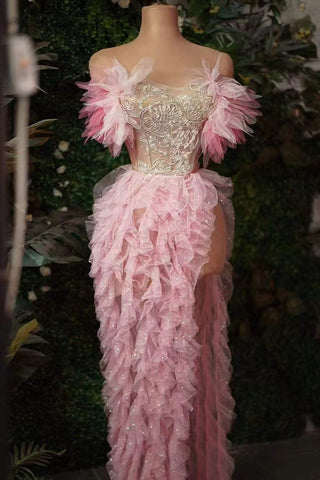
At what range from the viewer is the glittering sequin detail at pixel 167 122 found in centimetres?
201

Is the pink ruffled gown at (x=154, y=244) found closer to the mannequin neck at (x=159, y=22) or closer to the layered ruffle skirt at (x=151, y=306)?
the layered ruffle skirt at (x=151, y=306)

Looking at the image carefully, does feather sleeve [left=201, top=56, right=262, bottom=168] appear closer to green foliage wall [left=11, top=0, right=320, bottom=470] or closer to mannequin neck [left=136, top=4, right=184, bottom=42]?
mannequin neck [left=136, top=4, right=184, bottom=42]

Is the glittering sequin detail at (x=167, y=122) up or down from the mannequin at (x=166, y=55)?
down

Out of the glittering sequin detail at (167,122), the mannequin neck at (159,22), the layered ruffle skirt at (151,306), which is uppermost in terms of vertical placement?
the mannequin neck at (159,22)

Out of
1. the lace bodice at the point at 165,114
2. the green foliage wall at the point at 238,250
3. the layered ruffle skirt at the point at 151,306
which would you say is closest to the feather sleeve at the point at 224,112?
the lace bodice at the point at 165,114

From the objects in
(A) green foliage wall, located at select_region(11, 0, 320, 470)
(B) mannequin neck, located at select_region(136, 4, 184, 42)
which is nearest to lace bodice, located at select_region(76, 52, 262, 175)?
(B) mannequin neck, located at select_region(136, 4, 184, 42)

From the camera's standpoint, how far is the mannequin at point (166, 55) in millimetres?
2041

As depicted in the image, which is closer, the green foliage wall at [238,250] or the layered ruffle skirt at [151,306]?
the layered ruffle skirt at [151,306]

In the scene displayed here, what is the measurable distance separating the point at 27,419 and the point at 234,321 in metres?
0.97

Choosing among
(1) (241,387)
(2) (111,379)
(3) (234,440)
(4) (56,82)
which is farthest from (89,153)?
(3) (234,440)

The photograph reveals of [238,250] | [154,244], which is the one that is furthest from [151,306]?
[238,250]

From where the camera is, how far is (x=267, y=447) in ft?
10.2

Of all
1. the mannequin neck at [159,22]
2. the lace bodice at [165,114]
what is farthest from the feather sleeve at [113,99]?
the mannequin neck at [159,22]

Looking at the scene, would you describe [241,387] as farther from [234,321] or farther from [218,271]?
[218,271]
